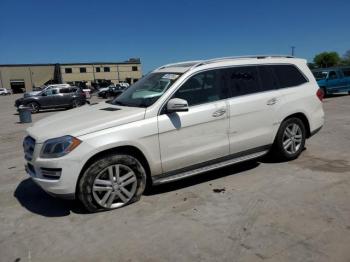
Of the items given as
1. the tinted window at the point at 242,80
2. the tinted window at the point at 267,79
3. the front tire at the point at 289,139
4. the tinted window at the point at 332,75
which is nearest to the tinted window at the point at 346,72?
the tinted window at the point at 332,75

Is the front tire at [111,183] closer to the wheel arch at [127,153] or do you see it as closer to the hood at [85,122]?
the wheel arch at [127,153]

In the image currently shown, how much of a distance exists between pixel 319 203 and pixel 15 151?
287 inches

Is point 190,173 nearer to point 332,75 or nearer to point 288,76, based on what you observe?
point 288,76

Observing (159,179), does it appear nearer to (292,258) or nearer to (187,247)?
(187,247)

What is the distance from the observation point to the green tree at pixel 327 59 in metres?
96.3

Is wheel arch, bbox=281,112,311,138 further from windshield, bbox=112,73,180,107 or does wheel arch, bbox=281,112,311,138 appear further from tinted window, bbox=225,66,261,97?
windshield, bbox=112,73,180,107

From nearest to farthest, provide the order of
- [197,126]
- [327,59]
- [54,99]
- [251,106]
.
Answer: [197,126] < [251,106] < [54,99] < [327,59]

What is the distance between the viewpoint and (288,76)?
6113 millimetres

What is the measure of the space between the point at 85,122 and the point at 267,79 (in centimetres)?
301

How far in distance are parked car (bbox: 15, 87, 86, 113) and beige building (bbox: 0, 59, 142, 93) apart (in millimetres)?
58739

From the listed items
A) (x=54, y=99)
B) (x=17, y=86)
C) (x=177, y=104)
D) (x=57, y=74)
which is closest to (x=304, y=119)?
(x=177, y=104)

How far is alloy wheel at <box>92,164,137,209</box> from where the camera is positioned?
4.39 meters

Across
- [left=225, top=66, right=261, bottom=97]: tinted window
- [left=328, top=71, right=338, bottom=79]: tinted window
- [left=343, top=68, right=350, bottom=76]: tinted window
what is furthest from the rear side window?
[left=225, top=66, right=261, bottom=97]: tinted window

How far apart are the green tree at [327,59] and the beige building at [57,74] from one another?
52.0m
